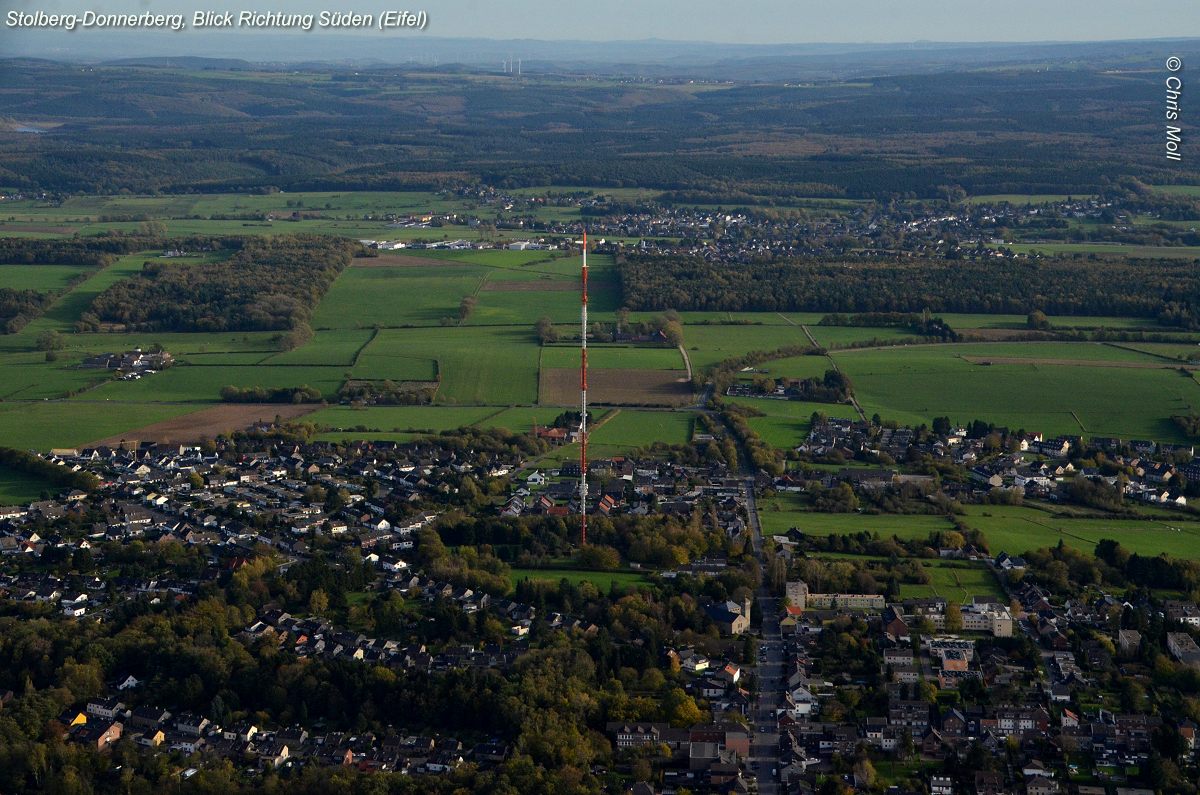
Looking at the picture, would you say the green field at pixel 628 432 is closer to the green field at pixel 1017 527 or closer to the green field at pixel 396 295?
the green field at pixel 1017 527

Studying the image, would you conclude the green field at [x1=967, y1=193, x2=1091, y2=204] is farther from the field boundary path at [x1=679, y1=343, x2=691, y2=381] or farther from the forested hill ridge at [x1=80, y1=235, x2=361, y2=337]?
the field boundary path at [x1=679, y1=343, x2=691, y2=381]

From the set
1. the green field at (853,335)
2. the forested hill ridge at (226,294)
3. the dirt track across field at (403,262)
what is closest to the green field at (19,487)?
the forested hill ridge at (226,294)

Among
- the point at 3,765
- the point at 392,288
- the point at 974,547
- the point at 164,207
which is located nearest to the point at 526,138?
the point at 164,207

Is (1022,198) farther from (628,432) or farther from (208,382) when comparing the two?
(208,382)

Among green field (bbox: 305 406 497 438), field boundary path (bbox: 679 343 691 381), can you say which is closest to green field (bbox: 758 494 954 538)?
green field (bbox: 305 406 497 438)

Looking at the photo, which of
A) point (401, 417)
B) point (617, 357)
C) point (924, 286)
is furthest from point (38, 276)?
point (924, 286)

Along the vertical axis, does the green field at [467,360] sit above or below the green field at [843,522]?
below
